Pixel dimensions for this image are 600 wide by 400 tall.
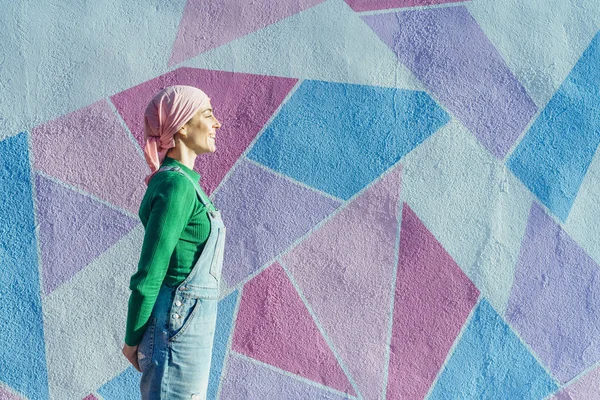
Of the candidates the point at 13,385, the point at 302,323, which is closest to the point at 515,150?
the point at 302,323

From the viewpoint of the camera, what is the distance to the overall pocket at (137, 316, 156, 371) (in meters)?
2.35

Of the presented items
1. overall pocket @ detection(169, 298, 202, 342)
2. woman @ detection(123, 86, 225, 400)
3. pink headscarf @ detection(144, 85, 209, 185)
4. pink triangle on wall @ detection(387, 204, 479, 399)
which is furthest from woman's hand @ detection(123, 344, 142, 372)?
pink triangle on wall @ detection(387, 204, 479, 399)

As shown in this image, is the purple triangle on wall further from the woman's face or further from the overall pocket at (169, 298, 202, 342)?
the overall pocket at (169, 298, 202, 342)

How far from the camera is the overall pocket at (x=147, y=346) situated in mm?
2352

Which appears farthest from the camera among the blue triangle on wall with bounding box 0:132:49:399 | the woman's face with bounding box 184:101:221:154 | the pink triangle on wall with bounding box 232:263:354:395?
the pink triangle on wall with bounding box 232:263:354:395

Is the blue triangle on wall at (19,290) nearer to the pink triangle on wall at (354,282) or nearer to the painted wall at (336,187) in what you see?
the painted wall at (336,187)

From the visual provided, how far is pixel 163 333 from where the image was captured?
2.33 meters

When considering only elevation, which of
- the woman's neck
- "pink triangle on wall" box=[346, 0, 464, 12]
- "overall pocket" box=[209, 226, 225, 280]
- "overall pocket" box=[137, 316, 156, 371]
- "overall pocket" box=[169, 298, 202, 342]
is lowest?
"overall pocket" box=[137, 316, 156, 371]

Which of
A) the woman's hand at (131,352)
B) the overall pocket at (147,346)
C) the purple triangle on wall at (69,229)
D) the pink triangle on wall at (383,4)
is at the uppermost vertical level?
the pink triangle on wall at (383,4)

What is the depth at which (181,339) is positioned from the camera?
234 centimetres

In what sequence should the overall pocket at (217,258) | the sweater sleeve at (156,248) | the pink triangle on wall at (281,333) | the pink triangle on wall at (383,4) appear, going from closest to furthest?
the sweater sleeve at (156,248)
the overall pocket at (217,258)
the pink triangle on wall at (281,333)
the pink triangle on wall at (383,4)

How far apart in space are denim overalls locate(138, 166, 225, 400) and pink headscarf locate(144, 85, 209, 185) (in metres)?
0.22

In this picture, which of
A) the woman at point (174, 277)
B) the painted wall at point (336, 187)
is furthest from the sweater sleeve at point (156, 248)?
the painted wall at point (336, 187)

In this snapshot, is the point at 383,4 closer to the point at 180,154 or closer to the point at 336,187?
the point at 336,187
